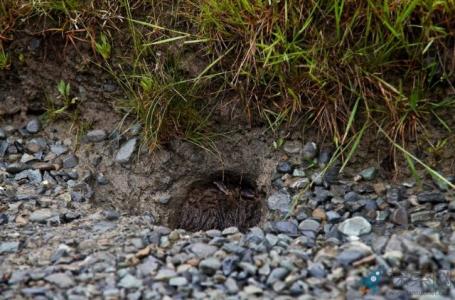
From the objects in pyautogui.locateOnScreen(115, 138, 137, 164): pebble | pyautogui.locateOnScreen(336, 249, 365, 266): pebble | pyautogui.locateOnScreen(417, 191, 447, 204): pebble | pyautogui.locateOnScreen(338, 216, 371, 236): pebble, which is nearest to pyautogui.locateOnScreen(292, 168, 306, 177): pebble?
pyautogui.locateOnScreen(338, 216, 371, 236): pebble

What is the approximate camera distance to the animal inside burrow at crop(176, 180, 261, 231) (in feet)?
8.36

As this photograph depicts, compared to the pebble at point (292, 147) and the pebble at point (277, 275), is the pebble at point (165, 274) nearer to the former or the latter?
the pebble at point (277, 275)

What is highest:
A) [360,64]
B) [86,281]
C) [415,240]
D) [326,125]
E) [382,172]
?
[360,64]

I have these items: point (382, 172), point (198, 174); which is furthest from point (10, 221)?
point (382, 172)

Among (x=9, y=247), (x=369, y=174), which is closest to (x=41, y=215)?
(x=9, y=247)

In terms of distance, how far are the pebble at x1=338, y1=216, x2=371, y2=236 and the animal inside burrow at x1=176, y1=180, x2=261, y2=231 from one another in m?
0.51

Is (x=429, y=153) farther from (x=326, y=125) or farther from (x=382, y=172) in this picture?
(x=326, y=125)

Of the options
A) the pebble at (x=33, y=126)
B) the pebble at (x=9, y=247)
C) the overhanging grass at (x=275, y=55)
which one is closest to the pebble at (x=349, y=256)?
the overhanging grass at (x=275, y=55)

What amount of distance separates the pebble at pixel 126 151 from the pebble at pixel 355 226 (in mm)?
842

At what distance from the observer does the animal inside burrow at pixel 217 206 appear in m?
2.55

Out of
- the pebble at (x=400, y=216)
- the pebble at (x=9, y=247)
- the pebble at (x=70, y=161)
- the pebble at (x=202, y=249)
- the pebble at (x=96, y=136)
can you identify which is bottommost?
the pebble at (x=9, y=247)

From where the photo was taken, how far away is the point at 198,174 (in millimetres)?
2549

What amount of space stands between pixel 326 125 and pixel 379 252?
21.3 inches

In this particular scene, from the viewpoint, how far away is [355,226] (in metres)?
2.06
